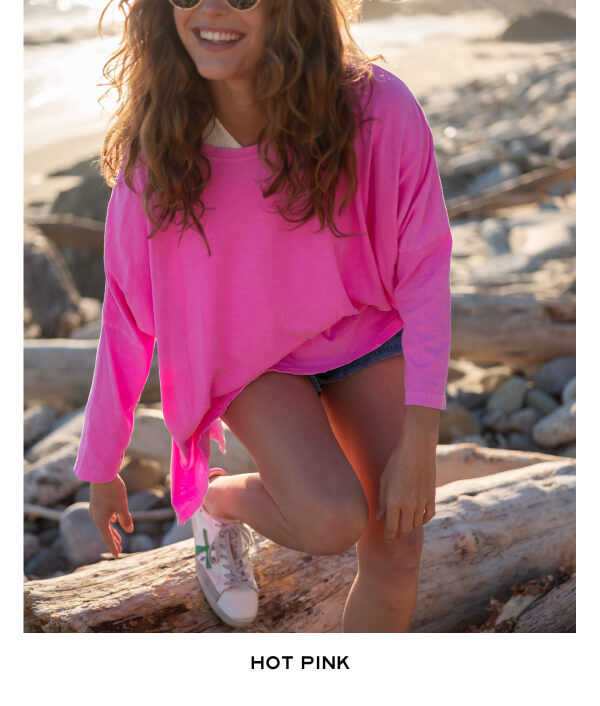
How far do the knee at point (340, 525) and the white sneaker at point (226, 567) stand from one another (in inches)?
15.4

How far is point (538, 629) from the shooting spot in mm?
2668

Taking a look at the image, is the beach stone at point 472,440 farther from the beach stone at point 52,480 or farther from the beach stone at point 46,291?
the beach stone at point 46,291

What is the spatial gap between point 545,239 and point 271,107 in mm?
5019

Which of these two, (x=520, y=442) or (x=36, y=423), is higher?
(x=36, y=423)

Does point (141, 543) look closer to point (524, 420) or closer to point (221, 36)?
point (524, 420)

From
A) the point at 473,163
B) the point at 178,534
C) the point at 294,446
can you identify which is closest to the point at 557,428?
the point at 178,534

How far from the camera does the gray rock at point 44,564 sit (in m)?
3.52

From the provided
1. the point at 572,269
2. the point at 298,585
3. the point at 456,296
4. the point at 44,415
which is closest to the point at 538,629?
the point at 298,585

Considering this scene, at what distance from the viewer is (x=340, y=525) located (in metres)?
2.19

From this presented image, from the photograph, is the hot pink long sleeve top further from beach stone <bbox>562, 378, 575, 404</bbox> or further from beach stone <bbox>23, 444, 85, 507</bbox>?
beach stone <bbox>562, 378, 575, 404</bbox>

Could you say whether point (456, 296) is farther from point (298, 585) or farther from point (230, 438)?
point (298, 585)

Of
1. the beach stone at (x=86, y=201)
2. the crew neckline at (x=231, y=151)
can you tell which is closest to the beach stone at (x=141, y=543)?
the crew neckline at (x=231, y=151)

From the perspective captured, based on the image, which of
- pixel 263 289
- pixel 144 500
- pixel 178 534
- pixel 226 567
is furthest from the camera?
pixel 144 500

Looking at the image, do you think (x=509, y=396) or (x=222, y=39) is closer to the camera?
(x=222, y=39)
